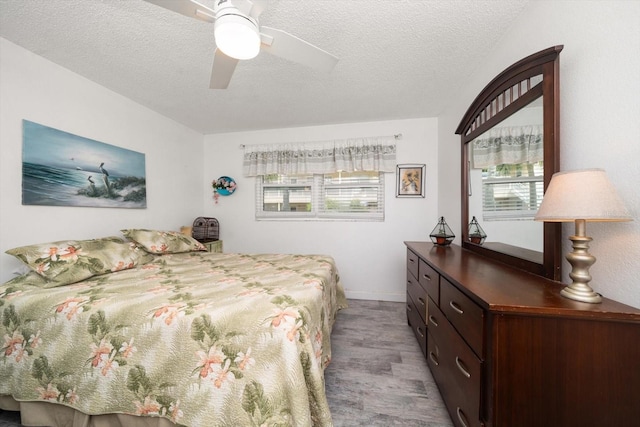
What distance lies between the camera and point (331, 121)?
310 centimetres

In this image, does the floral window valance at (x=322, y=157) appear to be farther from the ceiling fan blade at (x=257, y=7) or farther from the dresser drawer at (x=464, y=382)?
the dresser drawer at (x=464, y=382)

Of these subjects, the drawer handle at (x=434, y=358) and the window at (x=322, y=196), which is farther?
the window at (x=322, y=196)

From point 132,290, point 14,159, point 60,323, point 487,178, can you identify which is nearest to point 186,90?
point 14,159

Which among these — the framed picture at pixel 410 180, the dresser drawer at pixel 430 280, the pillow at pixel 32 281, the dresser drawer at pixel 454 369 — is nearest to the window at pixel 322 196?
the framed picture at pixel 410 180

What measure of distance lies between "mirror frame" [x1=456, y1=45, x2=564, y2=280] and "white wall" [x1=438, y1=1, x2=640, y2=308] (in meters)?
0.07

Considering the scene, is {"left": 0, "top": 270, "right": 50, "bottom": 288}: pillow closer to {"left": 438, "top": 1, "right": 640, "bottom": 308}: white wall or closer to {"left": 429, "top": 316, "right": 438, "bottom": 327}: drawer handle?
{"left": 429, "top": 316, "right": 438, "bottom": 327}: drawer handle

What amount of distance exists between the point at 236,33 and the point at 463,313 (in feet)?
5.59

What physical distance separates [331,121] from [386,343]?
110 inches

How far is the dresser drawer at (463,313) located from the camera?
89 centimetres

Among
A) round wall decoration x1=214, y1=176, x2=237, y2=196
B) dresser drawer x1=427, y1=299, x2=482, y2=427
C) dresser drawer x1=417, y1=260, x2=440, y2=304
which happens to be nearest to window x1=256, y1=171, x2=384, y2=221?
round wall decoration x1=214, y1=176, x2=237, y2=196

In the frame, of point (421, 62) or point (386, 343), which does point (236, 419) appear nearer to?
point (386, 343)

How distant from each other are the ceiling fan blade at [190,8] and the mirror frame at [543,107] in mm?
1668

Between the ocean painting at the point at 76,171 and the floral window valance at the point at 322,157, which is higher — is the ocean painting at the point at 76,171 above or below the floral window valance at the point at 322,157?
below

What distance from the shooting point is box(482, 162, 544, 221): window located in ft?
3.94
